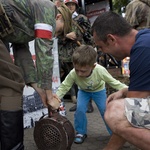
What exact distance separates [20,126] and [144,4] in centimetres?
191

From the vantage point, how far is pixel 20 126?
234 centimetres

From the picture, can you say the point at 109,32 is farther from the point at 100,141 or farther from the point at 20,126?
the point at 100,141

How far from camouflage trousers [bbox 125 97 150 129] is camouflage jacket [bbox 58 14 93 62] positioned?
262 cm

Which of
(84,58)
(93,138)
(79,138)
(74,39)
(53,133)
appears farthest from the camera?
(74,39)

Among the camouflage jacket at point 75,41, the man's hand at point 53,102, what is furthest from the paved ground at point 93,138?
the camouflage jacket at point 75,41

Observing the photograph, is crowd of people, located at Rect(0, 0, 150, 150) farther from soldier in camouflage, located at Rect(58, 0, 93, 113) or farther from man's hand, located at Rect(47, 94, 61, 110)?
soldier in camouflage, located at Rect(58, 0, 93, 113)

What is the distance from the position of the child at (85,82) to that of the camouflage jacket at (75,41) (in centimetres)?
134

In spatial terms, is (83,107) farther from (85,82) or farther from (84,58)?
(84,58)

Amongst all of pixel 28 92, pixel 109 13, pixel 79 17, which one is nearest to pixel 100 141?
pixel 28 92

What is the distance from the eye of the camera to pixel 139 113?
2.08 m

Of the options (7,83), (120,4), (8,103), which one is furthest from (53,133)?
(120,4)

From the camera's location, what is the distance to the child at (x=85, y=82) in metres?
3.11

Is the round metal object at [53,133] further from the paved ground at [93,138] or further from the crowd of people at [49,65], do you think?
the paved ground at [93,138]

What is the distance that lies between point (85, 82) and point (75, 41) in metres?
1.44
